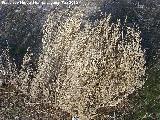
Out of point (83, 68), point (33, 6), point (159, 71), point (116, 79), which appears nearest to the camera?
point (83, 68)

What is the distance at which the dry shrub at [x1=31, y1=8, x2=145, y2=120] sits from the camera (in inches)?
289

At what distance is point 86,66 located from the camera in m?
7.29

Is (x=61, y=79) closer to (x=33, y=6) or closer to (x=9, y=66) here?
(x=9, y=66)

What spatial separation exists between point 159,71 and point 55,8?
1.98m

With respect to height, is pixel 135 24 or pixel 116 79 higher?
pixel 135 24

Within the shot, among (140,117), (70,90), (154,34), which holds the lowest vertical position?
(140,117)

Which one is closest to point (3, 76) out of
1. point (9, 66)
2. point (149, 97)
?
point (9, 66)

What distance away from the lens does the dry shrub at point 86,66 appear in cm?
735

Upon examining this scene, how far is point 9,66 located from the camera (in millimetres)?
7941

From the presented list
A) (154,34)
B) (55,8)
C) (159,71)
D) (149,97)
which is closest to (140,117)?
(149,97)

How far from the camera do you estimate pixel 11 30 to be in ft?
29.0

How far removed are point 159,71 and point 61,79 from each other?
5.71 feet

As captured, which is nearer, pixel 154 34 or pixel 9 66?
pixel 9 66

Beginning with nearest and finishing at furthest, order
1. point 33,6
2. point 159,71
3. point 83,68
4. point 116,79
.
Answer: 1. point 83,68
2. point 116,79
3. point 159,71
4. point 33,6
